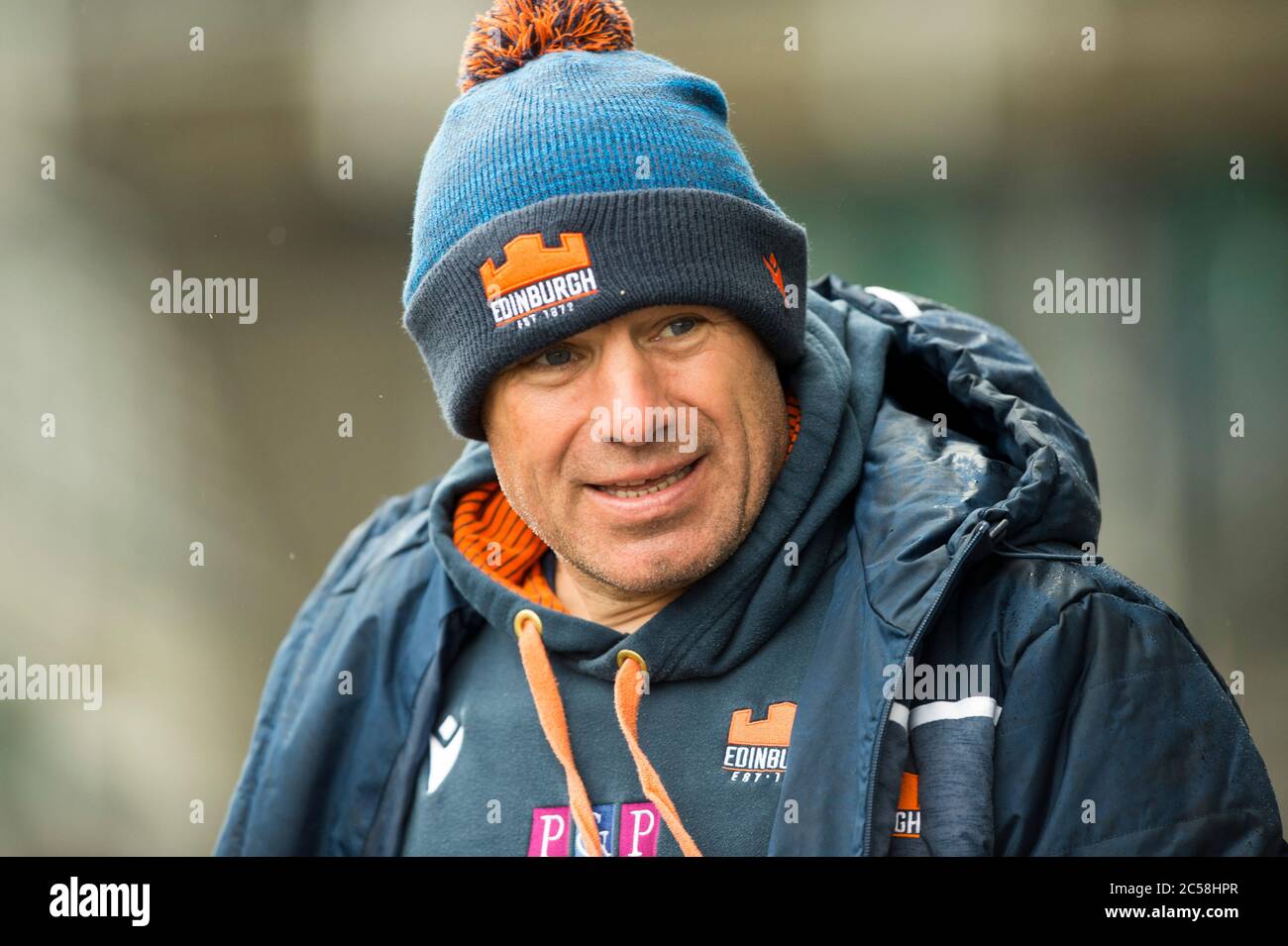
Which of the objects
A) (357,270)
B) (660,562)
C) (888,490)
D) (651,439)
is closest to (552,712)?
(660,562)

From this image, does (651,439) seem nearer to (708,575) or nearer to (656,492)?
(656,492)

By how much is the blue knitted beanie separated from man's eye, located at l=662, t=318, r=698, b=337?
0.05m

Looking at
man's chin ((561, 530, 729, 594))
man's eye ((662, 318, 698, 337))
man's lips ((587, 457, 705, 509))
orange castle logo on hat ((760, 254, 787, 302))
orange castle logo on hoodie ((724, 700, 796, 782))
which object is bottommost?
orange castle logo on hoodie ((724, 700, 796, 782))

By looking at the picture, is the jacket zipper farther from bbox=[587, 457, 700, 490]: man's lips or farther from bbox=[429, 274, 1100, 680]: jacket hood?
bbox=[587, 457, 700, 490]: man's lips

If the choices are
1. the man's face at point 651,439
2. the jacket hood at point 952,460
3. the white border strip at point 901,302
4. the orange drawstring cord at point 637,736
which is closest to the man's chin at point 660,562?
the man's face at point 651,439

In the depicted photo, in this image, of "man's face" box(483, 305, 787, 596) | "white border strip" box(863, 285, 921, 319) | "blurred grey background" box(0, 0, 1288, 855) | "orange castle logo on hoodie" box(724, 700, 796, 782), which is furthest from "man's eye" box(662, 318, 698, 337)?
"blurred grey background" box(0, 0, 1288, 855)

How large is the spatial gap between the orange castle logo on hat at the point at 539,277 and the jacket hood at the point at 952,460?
483 millimetres

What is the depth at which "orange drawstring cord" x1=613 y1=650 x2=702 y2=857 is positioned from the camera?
1664 mm

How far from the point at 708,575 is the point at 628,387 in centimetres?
30

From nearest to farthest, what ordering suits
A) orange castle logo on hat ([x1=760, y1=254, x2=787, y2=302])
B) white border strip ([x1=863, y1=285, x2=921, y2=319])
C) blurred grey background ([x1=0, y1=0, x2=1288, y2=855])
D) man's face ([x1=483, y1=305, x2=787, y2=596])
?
1. man's face ([x1=483, y1=305, x2=787, y2=596])
2. orange castle logo on hat ([x1=760, y1=254, x2=787, y2=302])
3. white border strip ([x1=863, y1=285, x2=921, y2=319])
4. blurred grey background ([x1=0, y1=0, x2=1288, y2=855])

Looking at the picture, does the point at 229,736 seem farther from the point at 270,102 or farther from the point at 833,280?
the point at 833,280

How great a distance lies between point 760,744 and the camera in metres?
1.70
